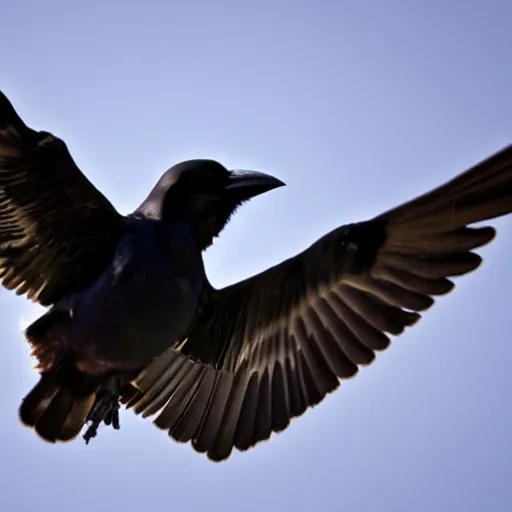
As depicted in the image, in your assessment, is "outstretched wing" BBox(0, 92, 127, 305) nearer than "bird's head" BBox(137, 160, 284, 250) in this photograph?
Yes

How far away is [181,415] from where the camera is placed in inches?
411

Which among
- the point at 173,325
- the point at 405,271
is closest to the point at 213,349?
the point at 173,325

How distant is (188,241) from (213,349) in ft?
4.12

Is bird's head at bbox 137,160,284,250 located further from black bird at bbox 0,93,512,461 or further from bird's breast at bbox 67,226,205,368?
bird's breast at bbox 67,226,205,368

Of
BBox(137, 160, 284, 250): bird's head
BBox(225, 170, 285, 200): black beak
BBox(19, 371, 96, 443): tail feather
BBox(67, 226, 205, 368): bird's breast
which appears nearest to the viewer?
BBox(67, 226, 205, 368): bird's breast

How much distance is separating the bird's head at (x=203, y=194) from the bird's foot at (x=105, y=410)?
53.4 inches

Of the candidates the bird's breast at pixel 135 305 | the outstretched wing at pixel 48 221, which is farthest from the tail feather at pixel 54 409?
the outstretched wing at pixel 48 221

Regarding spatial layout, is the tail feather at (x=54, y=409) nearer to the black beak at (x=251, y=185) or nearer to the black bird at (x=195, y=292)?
the black bird at (x=195, y=292)

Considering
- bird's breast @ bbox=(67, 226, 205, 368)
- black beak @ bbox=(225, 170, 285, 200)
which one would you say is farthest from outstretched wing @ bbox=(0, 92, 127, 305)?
black beak @ bbox=(225, 170, 285, 200)

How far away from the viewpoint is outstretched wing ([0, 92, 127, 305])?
9.20m

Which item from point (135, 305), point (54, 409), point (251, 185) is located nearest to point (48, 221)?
point (135, 305)

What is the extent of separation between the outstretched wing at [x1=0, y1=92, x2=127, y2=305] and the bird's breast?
0.85 ft

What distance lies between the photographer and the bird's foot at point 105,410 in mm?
9562

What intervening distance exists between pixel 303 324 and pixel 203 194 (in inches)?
56.2
